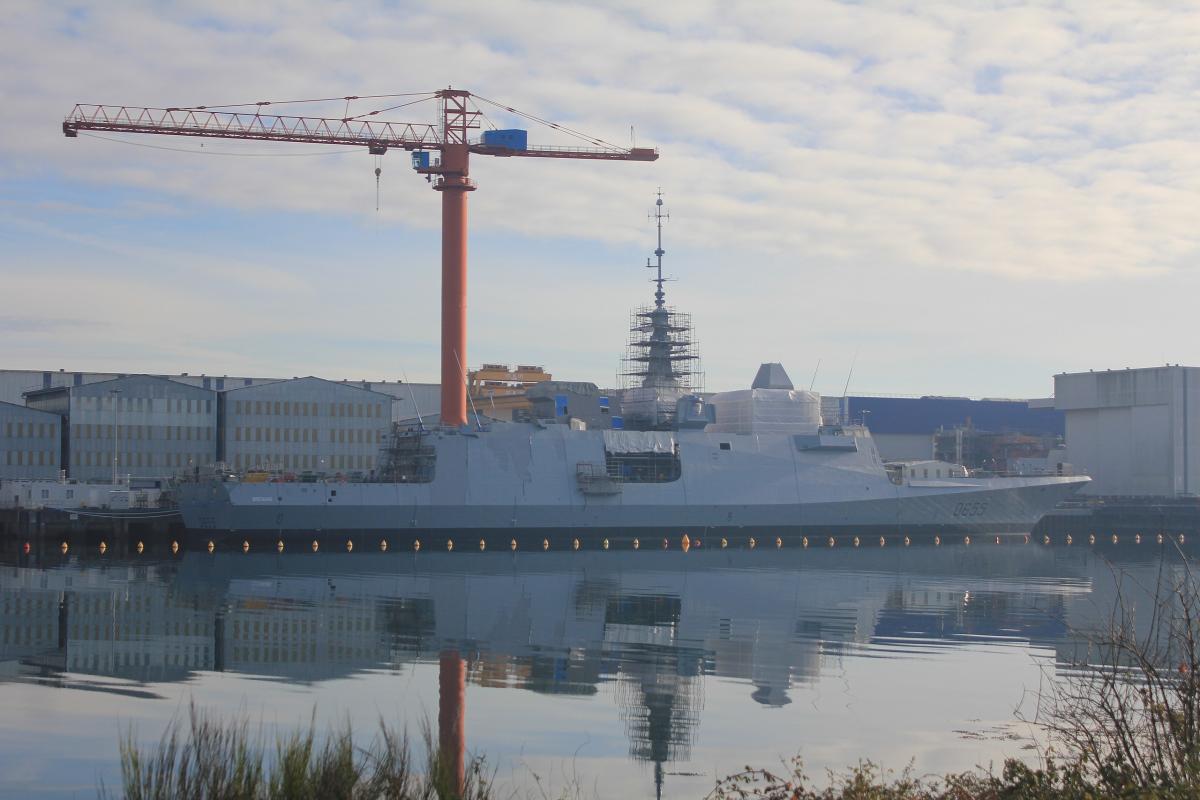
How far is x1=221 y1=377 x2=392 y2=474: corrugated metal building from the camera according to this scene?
50.5 meters

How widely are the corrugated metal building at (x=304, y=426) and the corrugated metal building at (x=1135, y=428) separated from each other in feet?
106

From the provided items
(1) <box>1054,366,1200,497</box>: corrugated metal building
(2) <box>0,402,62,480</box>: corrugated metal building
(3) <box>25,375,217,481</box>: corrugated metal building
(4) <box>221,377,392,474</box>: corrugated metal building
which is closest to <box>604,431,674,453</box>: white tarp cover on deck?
(4) <box>221,377,392,474</box>: corrugated metal building

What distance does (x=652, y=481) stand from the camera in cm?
4256

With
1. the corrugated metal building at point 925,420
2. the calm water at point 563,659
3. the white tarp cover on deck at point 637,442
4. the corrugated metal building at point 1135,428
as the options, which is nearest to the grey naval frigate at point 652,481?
the white tarp cover on deck at point 637,442

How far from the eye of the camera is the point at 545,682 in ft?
49.4

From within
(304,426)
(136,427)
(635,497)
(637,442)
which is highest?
(304,426)

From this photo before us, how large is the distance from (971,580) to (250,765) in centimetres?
2430

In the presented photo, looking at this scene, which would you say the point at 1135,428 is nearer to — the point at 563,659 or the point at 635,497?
the point at 635,497

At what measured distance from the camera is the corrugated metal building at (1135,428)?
178 feet

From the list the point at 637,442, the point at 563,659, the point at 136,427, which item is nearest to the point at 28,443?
the point at 136,427

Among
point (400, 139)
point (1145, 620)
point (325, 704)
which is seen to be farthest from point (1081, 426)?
point (325, 704)

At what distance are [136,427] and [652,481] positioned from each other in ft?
69.0

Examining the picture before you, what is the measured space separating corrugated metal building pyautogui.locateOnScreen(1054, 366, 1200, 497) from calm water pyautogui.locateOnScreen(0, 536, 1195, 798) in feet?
85.1

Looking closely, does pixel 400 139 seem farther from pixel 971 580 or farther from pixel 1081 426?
pixel 1081 426
